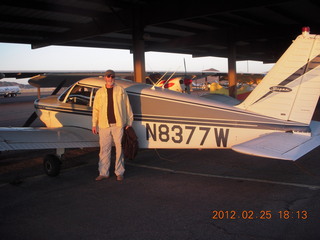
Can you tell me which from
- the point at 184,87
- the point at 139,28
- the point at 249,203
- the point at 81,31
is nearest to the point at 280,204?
the point at 249,203

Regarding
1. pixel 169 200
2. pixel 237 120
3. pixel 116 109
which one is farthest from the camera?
pixel 116 109

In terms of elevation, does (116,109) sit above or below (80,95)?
below

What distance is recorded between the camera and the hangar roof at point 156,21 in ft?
31.7

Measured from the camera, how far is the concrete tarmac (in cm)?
361

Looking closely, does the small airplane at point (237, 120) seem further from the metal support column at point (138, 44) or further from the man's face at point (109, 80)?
the metal support column at point (138, 44)

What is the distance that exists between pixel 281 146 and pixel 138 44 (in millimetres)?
8135

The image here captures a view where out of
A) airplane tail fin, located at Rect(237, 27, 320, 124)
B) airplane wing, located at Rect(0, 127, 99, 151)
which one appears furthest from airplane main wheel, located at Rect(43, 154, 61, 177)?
→ airplane tail fin, located at Rect(237, 27, 320, 124)

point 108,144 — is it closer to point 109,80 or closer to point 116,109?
point 116,109

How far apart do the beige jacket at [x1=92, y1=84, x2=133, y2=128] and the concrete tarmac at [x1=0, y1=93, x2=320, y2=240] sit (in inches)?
41.4

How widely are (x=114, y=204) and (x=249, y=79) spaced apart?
2942cm

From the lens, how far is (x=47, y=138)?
6.23m

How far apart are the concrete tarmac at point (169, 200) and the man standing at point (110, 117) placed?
402 mm
